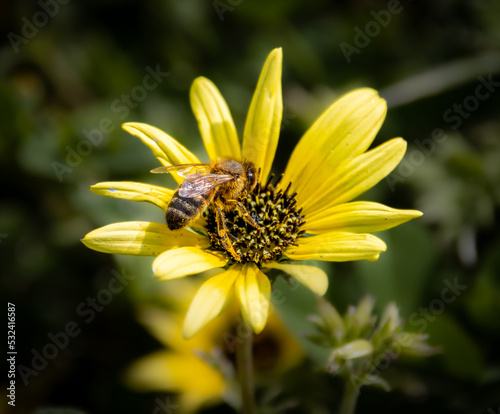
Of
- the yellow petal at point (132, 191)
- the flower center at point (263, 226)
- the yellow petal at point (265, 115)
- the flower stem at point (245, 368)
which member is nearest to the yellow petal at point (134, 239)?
the yellow petal at point (132, 191)

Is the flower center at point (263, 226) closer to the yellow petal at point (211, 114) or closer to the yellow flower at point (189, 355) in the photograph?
the yellow petal at point (211, 114)

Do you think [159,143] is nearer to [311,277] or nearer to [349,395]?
[311,277]

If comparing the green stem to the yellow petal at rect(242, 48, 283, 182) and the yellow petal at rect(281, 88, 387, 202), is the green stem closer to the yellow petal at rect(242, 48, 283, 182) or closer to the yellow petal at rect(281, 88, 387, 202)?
the yellow petal at rect(281, 88, 387, 202)

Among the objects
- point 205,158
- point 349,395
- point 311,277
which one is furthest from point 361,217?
point 205,158

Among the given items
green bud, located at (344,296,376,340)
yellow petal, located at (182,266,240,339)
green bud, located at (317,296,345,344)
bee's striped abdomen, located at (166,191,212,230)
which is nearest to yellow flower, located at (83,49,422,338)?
yellow petal, located at (182,266,240,339)

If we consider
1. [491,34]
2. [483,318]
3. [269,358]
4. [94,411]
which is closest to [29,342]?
[94,411]
